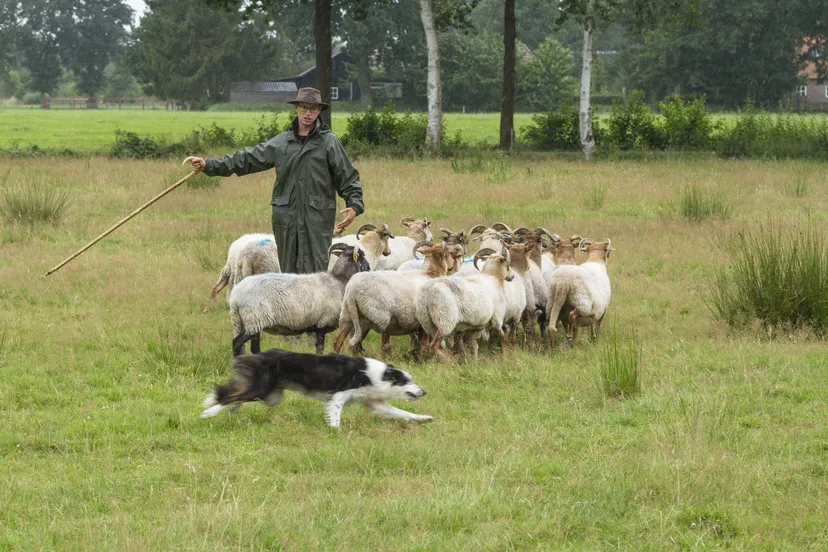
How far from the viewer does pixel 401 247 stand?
12195 mm

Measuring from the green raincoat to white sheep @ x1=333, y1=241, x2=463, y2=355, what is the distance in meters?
0.77

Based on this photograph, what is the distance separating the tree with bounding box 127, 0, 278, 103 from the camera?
74500 mm

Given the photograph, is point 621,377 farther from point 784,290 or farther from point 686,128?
point 686,128

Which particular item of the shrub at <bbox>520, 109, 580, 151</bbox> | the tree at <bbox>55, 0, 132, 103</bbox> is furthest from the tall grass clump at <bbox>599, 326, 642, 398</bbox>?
the tree at <bbox>55, 0, 132, 103</bbox>

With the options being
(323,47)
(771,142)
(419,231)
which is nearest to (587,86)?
(771,142)

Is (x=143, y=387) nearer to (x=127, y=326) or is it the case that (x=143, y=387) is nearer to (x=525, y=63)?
(x=127, y=326)

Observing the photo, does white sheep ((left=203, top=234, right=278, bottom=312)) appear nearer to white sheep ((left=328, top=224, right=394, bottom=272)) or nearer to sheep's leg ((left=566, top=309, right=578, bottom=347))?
white sheep ((left=328, top=224, right=394, bottom=272))

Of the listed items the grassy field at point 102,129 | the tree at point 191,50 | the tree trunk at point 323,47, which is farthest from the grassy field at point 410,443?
the tree at point 191,50

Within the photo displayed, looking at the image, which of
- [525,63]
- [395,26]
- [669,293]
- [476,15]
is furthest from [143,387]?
[476,15]

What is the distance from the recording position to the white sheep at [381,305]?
9102mm

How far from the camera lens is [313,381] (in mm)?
7363

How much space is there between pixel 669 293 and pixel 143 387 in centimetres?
654

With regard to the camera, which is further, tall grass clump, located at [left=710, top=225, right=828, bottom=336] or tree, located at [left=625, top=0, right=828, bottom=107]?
tree, located at [left=625, top=0, right=828, bottom=107]

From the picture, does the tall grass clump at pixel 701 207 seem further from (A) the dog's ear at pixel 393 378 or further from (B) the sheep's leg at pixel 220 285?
(A) the dog's ear at pixel 393 378
